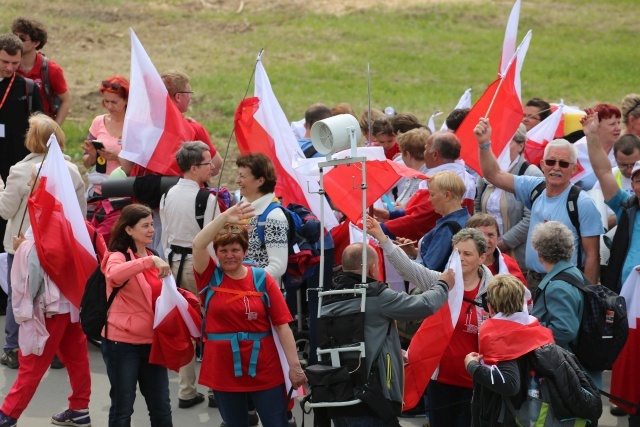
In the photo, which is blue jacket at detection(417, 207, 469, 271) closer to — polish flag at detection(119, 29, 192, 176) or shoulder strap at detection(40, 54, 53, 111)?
polish flag at detection(119, 29, 192, 176)

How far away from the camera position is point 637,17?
3050 cm

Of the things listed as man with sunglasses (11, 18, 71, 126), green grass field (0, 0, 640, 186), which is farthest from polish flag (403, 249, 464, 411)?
green grass field (0, 0, 640, 186)

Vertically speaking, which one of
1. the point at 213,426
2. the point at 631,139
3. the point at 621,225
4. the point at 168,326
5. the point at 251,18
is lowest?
the point at 213,426

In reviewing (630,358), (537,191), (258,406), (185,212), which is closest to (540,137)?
(537,191)

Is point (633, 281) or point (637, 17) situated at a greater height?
point (637, 17)

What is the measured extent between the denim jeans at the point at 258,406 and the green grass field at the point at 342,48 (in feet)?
35.6

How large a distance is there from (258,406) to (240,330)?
51 centimetres

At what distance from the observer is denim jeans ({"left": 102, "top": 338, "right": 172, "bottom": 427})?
680cm

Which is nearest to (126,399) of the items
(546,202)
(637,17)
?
(546,202)

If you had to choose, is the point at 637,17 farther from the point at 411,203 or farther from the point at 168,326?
the point at 168,326

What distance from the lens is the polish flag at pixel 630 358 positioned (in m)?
7.25

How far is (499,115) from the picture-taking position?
28.3 feet

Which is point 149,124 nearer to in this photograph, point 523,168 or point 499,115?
point 499,115

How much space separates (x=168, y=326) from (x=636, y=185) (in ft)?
10.9
